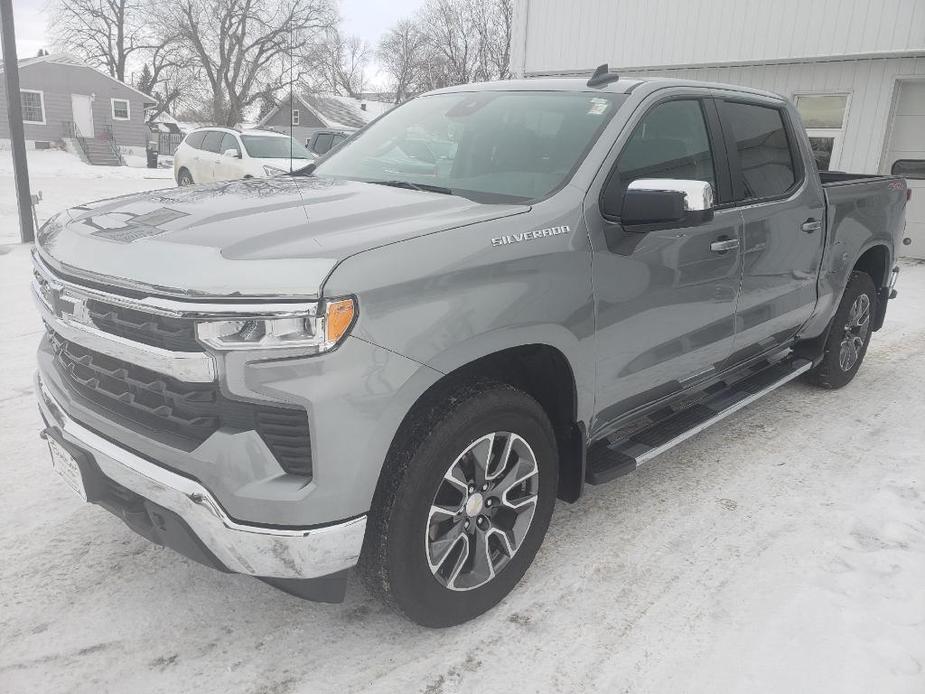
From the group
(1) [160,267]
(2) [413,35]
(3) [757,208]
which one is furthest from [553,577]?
(2) [413,35]

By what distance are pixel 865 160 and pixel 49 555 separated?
12.9 meters

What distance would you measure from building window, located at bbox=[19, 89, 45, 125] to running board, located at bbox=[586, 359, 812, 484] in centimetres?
4158

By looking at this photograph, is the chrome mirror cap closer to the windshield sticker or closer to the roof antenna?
the windshield sticker

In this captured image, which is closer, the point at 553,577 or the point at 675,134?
the point at 553,577

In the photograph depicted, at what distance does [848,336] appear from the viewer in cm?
511

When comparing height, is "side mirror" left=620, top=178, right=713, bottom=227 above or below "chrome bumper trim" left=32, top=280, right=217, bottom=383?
above

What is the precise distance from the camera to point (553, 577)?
9.47 ft

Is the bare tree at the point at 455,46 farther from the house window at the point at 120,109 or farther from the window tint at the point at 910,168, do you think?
the window tint at the point at 910,168

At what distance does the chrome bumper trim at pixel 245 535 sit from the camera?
2.04 meters

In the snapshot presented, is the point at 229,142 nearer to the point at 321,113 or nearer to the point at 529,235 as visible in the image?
the point at 529,235

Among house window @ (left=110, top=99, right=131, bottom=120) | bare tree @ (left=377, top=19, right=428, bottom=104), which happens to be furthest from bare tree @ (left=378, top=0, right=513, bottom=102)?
house window @ (left=110, top=99, right=131, bottom=120)

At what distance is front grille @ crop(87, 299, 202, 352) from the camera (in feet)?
6.60

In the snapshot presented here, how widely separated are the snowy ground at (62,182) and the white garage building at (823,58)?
11.2 m

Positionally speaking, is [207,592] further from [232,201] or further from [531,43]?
[531,43]
